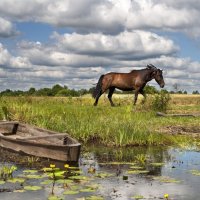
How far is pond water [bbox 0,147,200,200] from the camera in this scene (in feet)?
24.2

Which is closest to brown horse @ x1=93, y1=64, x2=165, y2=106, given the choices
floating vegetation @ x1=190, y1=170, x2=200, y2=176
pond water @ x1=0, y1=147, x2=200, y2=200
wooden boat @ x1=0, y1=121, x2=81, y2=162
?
wooden boat @ x1=0, y1=121, x2=81, y2=162

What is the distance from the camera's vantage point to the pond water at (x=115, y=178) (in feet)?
24.2

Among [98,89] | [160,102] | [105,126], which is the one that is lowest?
A: [105,126]

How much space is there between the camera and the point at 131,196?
731 centimetres

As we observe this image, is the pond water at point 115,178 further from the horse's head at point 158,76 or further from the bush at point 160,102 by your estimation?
the horse's head at point 158,76

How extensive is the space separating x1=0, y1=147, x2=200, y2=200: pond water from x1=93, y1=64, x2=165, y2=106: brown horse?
584 inches

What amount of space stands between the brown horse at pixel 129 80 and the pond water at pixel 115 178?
14.8 metres

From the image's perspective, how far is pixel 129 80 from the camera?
2769cm

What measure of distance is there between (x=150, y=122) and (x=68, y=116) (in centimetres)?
333

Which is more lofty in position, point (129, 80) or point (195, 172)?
point (129, 80)

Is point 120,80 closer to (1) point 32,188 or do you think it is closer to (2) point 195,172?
(2) point 195,172

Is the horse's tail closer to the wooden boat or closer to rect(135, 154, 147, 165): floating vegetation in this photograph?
the wooden boat

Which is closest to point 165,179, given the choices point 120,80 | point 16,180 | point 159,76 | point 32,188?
point 32,188

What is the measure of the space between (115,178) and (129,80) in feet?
63.0
